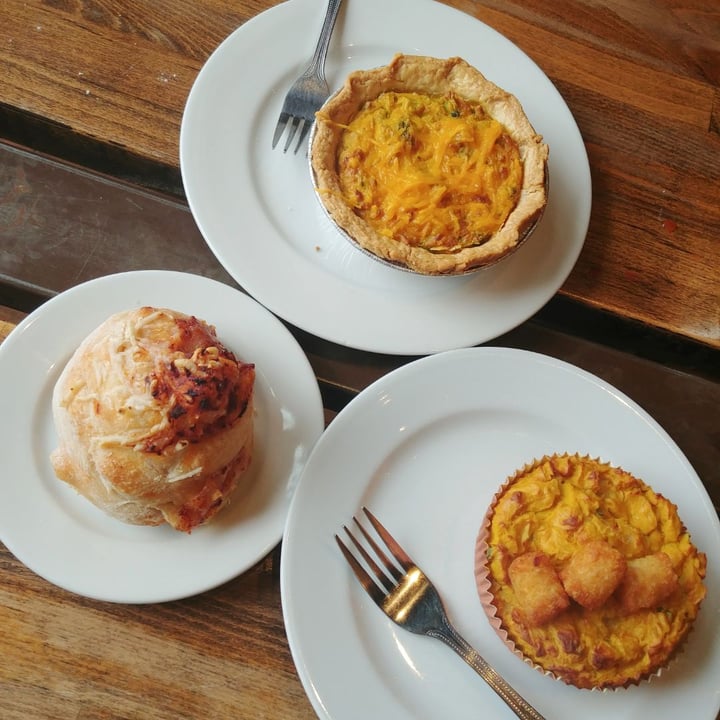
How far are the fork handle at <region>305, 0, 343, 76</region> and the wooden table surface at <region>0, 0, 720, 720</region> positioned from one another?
0.06 metres

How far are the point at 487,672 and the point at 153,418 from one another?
1.03m

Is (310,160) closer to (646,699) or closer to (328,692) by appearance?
(328,692)

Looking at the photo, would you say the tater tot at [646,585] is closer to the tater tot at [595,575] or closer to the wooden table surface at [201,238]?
the tater tot at [595,575]

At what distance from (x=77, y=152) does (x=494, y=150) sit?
126cm

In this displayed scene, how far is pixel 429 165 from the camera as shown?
2145 millimetres

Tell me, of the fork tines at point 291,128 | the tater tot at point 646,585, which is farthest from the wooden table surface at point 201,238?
the tater tot at point 646,585

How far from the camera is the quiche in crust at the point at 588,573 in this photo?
1.72m

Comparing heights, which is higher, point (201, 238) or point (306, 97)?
point (306, 97)

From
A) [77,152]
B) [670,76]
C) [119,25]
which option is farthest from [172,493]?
[670,76]

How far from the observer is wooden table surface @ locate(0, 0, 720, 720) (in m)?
1.92

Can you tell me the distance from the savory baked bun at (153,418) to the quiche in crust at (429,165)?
583 millimetres

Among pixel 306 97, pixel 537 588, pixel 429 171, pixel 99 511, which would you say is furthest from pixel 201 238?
pixel 537 588

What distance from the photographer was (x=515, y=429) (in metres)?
2.12

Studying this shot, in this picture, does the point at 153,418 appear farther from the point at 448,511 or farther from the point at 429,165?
the point at 429,165
